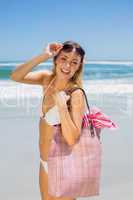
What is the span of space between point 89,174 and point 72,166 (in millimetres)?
77

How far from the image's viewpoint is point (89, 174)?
1819 mm

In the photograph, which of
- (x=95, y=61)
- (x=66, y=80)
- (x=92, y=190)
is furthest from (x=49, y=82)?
(x=95, y=61)

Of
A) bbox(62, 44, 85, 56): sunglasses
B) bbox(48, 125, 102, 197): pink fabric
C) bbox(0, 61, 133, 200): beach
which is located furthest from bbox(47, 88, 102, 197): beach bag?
bbox(0, 61, 133, 200): beach

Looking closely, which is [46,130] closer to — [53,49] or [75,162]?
[75,162]

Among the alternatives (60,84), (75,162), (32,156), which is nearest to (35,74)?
(60,84)

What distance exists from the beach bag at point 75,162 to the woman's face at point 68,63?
9 cm

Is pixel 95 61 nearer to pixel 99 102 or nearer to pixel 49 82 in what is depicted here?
pixel 99 102

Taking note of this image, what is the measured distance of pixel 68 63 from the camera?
5.98ft

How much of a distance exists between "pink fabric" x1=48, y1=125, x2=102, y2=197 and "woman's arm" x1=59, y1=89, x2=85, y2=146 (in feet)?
0.19

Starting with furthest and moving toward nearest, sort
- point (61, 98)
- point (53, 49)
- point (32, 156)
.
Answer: point (32, 156) → point (53, 49) → point (61, 98)

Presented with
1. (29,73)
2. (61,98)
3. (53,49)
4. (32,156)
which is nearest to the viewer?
(61,98)

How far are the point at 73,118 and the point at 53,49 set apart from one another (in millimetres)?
276

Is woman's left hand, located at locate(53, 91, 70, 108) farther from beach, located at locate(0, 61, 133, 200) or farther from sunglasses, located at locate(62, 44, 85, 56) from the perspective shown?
beach, located at locate(0, 61, 133, 200)

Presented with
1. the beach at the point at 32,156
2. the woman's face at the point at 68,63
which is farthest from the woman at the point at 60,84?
the beach at the point at 32,156
